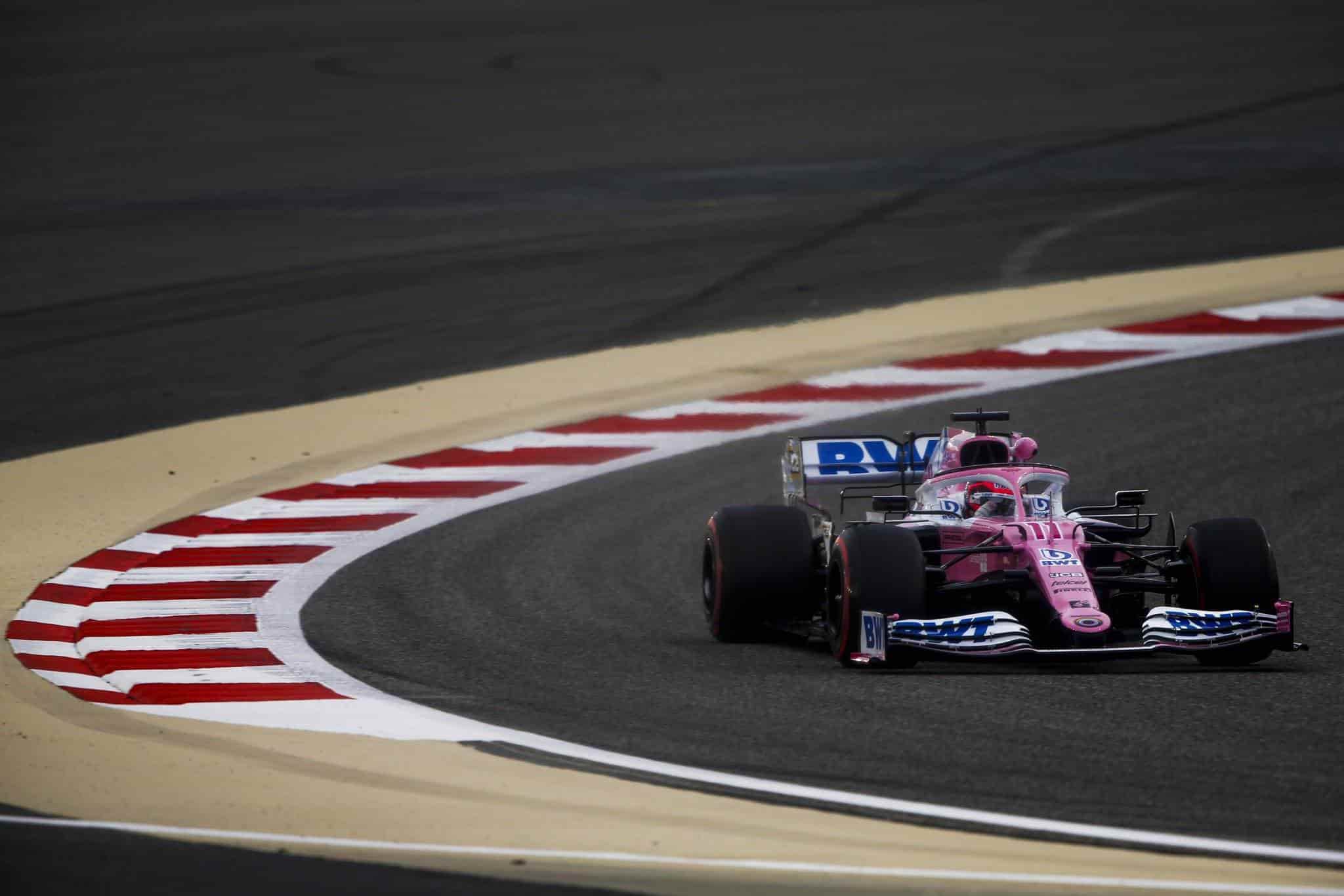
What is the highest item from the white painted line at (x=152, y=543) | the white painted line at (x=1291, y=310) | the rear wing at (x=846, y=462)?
the white painted line at (x=1291, y=310)

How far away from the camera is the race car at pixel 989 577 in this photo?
10.2 metres

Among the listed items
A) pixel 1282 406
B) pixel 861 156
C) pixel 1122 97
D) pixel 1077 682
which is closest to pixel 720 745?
pixel 1077 682

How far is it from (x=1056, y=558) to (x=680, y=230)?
1184 centimetres

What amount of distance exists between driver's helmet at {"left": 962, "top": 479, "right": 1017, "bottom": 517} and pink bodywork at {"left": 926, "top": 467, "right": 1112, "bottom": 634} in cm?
5

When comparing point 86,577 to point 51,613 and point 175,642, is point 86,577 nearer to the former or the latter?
point 51,613

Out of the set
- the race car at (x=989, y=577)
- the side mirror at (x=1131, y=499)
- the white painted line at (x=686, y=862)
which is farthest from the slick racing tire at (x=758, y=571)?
the white painted line at (x=686, y=862)

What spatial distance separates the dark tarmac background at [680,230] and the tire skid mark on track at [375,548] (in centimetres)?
31

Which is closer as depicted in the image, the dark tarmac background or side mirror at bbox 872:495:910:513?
the dark tarmac background

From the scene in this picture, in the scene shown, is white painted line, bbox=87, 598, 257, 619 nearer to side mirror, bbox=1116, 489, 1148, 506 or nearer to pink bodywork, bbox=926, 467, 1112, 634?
pink bodywork, bbox=926, 467, 1112, 634

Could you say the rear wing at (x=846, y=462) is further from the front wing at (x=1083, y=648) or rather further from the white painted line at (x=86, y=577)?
the white painted line at (x=86, y=577)

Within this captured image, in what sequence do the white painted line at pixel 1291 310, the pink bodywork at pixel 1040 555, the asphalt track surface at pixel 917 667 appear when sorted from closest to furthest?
1. the asphalt track surface at pixel 917 667
2. the pink bodywork at pixel 1040 555
3. the white painted line at pixel 1291 310

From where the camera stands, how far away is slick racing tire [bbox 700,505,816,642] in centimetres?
1173

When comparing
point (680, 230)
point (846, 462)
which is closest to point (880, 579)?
point (846, 462)

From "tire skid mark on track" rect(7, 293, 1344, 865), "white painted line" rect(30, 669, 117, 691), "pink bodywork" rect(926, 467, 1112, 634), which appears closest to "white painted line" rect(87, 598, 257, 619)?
"tire skid mark on track" rect(7, 293, 1344, 865)
